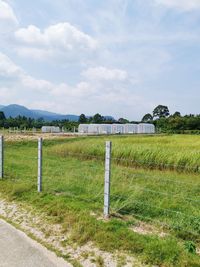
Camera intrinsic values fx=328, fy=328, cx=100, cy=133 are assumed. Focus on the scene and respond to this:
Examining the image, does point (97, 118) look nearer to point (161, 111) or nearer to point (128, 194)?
point (161, 111)

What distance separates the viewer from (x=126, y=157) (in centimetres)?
1327

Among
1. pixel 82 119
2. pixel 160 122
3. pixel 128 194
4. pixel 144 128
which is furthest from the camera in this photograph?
pixel 82 119

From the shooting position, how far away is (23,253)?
409 centimetres

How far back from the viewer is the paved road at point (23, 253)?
3809mm

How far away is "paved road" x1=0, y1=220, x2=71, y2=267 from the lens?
381cm

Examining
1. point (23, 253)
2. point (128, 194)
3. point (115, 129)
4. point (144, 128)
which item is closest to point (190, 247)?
point (23, 253)

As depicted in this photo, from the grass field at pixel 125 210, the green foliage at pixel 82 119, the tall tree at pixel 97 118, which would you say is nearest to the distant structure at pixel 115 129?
the tall tree at pixel 97 118

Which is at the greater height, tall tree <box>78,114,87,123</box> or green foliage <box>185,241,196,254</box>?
tall tree <box>78,114,87,123</box>

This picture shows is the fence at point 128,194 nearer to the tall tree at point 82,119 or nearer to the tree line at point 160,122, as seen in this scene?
the tree line at point 160,122

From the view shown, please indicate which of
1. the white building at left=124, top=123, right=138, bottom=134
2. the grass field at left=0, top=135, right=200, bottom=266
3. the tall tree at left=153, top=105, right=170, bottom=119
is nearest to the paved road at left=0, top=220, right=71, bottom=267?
the grass field at left=0, top=135, right=200, bottom=266

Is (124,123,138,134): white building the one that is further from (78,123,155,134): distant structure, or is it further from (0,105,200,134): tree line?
(0,105,200,134): tree line

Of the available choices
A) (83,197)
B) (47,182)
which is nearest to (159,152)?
(47,182)

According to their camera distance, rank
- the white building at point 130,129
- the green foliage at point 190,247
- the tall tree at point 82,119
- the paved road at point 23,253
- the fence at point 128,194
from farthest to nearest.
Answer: the tall tree at point 82,119 → the white building at point 130,129 → the fence at point 128,194 → the green foliage at point 190,247 → the paved road at point 23,253

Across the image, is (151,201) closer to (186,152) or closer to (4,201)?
(4,201)
